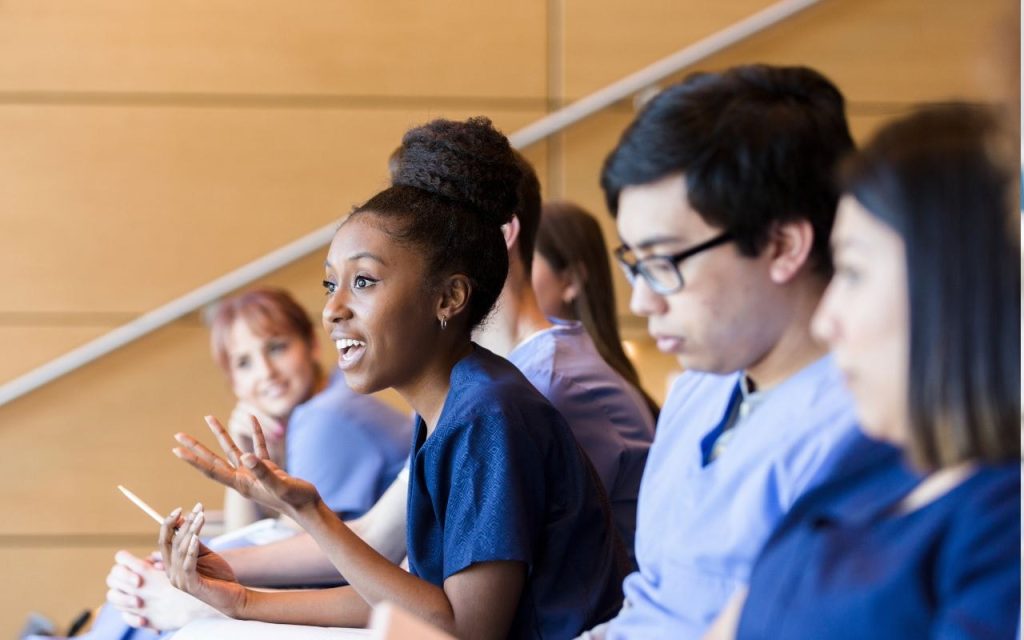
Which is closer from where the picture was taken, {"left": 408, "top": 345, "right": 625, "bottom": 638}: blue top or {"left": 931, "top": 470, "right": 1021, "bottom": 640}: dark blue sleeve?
{"left": 931, "top": 470, "right": 1021, "bottom": 640}: dark blue sleeve

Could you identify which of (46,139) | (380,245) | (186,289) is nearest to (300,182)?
(186,289)

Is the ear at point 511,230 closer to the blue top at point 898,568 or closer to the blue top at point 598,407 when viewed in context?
the blue top at point 598,407

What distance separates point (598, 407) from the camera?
2.05 m

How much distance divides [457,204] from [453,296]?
0.46 feet

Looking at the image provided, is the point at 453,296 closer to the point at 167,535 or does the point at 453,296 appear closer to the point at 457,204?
the point at 457,204

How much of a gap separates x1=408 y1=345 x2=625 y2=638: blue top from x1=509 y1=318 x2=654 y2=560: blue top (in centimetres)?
32

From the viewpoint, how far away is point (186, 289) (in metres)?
3.66

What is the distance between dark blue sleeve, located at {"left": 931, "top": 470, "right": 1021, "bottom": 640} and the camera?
87 centimetres

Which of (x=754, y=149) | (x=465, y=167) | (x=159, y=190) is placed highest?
(x=159, y=190)

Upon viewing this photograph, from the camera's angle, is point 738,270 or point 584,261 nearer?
point 738,270

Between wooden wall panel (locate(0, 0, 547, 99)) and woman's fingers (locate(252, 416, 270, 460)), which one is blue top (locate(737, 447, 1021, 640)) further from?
wooden wall panel (locate(0, 0, 547, 99))

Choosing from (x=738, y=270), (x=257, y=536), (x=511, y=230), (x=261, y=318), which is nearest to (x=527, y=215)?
(x=511, y=230)

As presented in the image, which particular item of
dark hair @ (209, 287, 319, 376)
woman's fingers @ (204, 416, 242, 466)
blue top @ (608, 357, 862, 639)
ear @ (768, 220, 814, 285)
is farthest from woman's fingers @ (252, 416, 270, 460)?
dark hair @ (209, 287, 319, 376)

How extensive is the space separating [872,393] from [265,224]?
291cm
